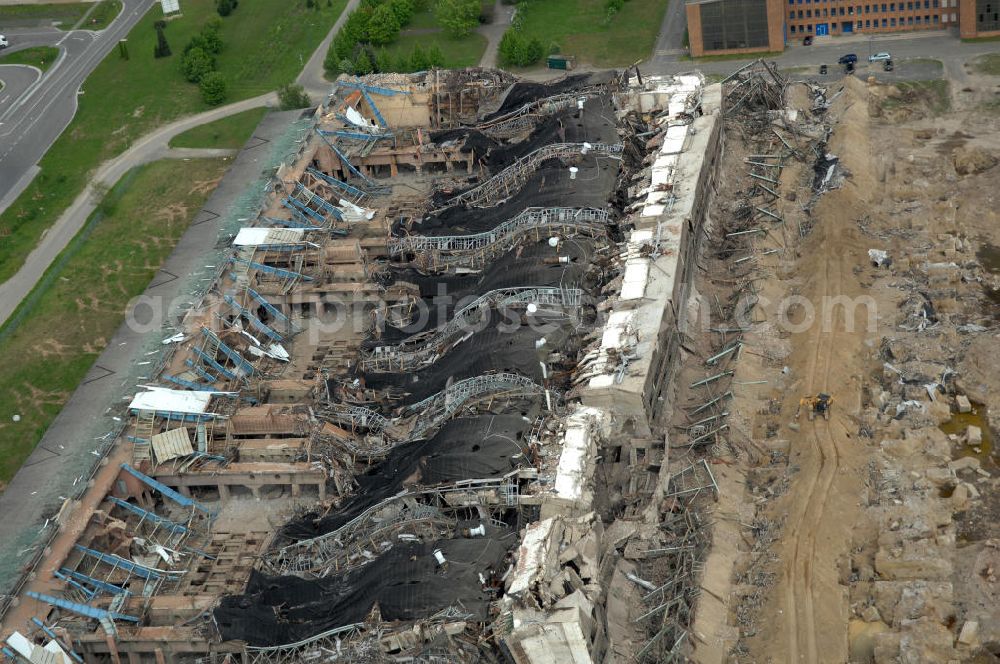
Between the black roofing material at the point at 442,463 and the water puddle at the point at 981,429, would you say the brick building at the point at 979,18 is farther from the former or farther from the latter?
the black roofing material at the point at 442,463

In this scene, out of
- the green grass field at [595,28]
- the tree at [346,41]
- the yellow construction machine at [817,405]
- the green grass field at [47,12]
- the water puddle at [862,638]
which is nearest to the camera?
the water puddle at [862,638]

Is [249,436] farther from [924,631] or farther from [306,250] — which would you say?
[924,631]

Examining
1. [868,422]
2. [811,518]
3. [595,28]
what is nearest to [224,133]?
[595,28]

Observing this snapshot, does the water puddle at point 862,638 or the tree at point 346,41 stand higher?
the tree at point 346,41

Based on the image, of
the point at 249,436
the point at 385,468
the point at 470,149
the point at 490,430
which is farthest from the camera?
the point at 470,149

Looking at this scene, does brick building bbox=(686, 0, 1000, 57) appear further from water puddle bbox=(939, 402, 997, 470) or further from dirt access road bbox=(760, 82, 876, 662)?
water puddle bbox=(939, 402, 997, 470)

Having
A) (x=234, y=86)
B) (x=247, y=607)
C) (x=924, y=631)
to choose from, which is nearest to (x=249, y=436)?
(x=247, y=607)

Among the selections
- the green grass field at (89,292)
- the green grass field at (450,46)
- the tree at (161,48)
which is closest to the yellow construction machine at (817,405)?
the green grass field at (89,292)
